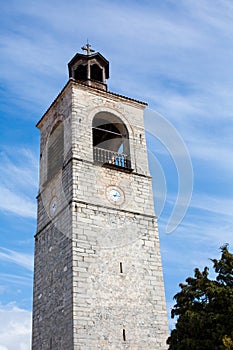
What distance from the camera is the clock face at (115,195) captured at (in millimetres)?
16078

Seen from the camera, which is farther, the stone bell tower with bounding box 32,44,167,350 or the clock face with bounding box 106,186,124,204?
the clock face with bounding box 106,186,124,204

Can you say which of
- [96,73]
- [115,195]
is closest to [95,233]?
[115,195]

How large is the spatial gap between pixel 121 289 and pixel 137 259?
139 centimetres

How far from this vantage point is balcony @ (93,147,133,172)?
16.8 m

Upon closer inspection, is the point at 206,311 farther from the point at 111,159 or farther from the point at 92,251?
the point at 111,159

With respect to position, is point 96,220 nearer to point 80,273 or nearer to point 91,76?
point 80,273

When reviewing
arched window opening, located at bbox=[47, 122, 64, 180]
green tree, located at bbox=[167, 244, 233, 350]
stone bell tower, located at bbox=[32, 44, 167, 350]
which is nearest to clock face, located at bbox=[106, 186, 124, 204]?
stone bell tower, located at bbox=[32, 44, 167, 350]

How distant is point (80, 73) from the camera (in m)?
20.4

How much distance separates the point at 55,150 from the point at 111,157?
270 centimetres

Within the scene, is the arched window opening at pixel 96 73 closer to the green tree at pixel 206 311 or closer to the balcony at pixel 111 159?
the balcony at pixel 111 159

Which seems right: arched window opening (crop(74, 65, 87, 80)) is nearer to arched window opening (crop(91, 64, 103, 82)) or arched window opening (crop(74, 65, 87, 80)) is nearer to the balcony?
arched window opening (crop(91, 64, 103, 82))

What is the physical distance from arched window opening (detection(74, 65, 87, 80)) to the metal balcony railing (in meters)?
4.59

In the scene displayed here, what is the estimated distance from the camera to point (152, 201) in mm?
17094

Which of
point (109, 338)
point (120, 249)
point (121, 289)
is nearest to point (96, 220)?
point (120, 249)
